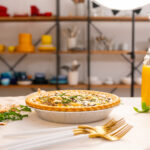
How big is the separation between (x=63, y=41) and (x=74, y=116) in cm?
254

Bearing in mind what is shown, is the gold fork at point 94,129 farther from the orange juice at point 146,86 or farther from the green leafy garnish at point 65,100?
the orange juice at point 146,86

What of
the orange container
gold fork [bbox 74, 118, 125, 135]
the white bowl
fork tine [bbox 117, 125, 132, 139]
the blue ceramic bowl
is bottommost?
the blue ceramic bowl

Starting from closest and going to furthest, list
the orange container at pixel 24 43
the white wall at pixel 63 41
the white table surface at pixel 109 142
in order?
the white table surface at pixel 109 142
the orange container at pixel 24 43
the white wall at pixel 63 41

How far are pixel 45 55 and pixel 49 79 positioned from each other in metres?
0.34

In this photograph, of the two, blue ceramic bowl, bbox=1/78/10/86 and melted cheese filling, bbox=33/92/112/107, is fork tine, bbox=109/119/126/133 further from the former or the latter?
blue ceramic bowl, bbox=1/78/10/86

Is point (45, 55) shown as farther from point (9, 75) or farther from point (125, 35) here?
point (125, 35)

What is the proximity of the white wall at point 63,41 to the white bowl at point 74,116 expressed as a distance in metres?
2.47

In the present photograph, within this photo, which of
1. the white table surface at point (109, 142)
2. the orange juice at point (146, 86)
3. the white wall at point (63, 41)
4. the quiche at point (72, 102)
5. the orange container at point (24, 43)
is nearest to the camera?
the white table surface at point (109, 142)

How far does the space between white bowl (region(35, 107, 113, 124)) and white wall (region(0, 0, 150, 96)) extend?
97.2 inches

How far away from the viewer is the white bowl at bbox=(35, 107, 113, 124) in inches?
29.6

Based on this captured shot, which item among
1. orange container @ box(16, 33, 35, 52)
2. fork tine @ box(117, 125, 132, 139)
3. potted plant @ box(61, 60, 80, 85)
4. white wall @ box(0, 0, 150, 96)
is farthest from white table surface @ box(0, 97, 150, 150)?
white wall @ box(0, 0, 150, 96)

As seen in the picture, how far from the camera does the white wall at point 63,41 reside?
10.6 ft

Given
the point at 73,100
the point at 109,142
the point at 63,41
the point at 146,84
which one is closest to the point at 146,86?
the point at 146,84

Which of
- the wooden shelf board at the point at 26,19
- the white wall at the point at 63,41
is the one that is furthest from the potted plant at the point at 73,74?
the wooden shelf board at the point at 26,19
